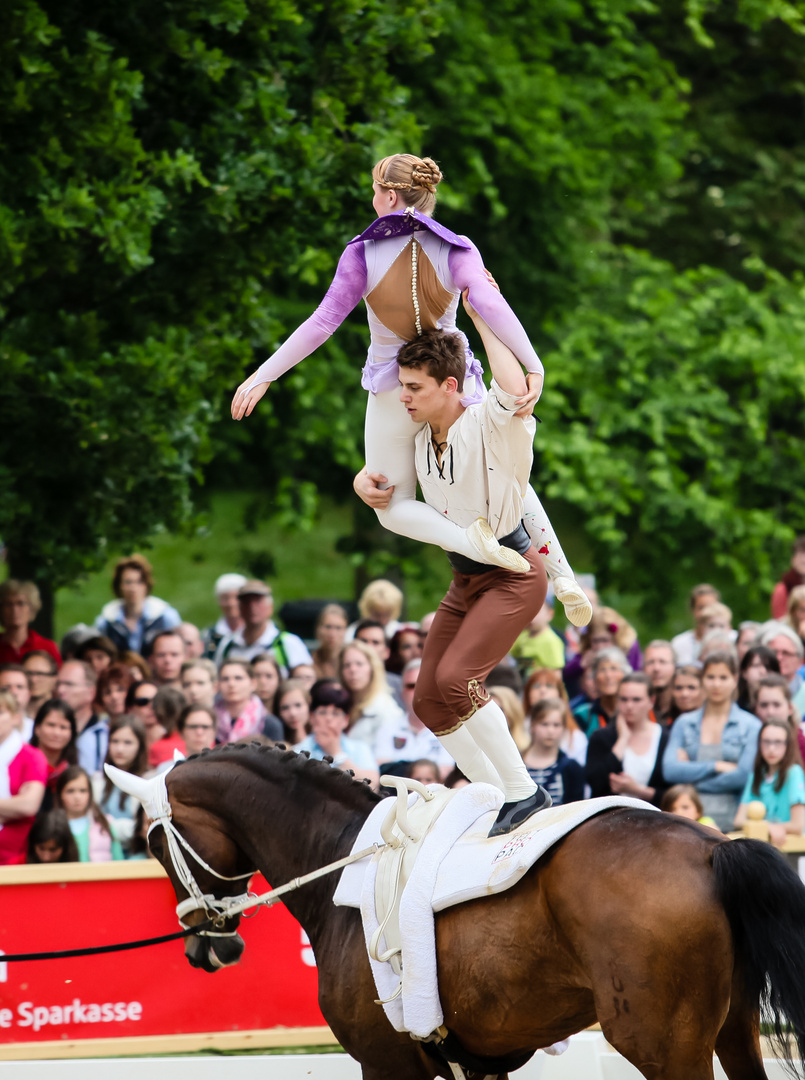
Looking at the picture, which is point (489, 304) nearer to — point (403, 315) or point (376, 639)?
point (403, 315)

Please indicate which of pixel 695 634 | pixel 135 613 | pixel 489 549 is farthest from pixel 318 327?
pixel 695 634

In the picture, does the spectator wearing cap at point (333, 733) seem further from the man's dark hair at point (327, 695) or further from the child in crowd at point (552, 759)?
the child in crowd at point (552, 759)

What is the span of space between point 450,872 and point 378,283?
75.0 inches

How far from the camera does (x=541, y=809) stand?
14.0ft

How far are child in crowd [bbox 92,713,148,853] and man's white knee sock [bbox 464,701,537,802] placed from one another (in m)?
3.37

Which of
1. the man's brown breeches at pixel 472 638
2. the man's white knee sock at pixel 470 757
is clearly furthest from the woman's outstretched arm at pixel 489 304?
the man's white knee sock at pixel 470 757

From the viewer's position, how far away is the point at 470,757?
14.8ft

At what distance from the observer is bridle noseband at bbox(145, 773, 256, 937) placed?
4.77 m

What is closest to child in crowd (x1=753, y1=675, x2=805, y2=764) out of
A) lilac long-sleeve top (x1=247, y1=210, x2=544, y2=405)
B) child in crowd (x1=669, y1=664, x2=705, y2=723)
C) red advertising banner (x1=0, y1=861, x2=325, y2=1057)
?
child in crowd (x1=669, y1=664, x2=705, y2=723)

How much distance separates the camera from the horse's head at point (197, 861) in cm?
478

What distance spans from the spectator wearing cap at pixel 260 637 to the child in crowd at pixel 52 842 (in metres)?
2.89

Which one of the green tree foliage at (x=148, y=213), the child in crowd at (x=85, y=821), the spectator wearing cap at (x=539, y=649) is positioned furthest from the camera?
the spectator wearing cap at (x=539, y=649)

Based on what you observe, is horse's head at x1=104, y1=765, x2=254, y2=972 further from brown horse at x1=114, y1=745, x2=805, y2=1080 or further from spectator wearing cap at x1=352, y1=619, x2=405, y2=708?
spectator wearing cap at x1=352, y1=619, x2=405, y2=708

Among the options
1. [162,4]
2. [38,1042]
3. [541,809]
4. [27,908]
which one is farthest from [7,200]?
[541,809]
